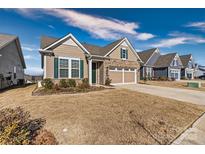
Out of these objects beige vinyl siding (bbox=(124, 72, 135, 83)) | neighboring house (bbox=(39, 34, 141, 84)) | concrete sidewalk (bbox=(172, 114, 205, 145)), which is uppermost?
neighboring house (bbox=(39, 34, 141, 84))

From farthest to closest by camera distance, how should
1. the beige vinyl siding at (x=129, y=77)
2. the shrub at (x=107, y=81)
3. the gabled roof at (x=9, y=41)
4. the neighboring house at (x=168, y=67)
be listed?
the neighboring house at (x=168, y=67), the beige vinyl siding at (x=129, y=77), the shrub at (x=107, y=81), the gabled roof at (x=9, y=41)

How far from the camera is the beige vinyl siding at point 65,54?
1227 cm

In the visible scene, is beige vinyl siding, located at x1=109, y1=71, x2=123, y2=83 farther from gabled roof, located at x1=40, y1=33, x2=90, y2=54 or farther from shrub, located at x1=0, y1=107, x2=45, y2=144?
shrub, located at x1=0, y1=107, x2=45, y2=144

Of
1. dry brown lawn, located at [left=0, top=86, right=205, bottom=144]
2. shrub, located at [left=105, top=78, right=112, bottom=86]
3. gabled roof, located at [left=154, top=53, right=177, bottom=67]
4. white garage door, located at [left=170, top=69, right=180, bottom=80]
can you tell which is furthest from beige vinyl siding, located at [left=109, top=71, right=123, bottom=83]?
white garage door, located at [left=170, top=69, right=180, bottom=80]

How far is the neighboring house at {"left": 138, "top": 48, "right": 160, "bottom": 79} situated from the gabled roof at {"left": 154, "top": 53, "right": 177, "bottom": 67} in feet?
2.61

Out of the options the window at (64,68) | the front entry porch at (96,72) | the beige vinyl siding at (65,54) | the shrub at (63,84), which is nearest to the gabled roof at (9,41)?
the beige vinyl siding at (65,54)

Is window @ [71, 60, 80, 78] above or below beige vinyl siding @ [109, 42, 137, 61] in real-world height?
below

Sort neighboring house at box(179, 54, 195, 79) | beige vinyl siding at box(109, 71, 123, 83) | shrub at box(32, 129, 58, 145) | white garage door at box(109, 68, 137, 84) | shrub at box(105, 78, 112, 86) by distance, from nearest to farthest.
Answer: shrub at box(32, 129, 58, 145), shrub at box(105, 78, 112, 86), beige vinyl siding at box(109, 71, 123, 83), white garage door at box(109, 68, 137, 84), neighboring house at box(179, 54, 195, 79)

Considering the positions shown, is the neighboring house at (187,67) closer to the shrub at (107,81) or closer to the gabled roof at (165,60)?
the gabled roof at (165,60)

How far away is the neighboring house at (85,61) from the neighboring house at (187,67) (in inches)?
841

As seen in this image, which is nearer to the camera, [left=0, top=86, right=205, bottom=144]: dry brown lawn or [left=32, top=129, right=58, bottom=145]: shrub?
[left=32, top=129, right=58, bottom=145]: shrub

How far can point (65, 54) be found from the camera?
516 inches

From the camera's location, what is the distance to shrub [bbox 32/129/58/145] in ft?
11.4
